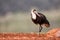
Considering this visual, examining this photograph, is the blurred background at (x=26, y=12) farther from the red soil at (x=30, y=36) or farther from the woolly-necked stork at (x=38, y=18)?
the woolly-necked stork at (x=38, y=18)

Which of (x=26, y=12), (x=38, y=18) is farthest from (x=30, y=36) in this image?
(x=26, y=12)

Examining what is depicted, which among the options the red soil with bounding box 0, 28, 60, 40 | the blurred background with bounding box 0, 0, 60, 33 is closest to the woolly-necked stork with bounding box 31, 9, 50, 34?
the red soil with bounding box 0, 28, 60, 40

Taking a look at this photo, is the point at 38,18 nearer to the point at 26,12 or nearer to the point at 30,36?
the point at 30,36

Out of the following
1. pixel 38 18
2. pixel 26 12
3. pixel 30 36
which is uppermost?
pixel 26 12

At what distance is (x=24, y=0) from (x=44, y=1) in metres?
0.34

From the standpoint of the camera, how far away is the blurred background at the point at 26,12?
4.82 metres

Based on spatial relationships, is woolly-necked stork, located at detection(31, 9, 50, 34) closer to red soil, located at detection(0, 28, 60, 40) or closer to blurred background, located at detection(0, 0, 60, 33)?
red soil, located at detection(0, 28, 60, 40)

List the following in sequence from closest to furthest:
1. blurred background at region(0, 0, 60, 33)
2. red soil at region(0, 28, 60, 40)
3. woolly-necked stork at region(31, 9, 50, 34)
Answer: red soil at region(0, 28, 60, 40) → woolly-necked stork at region(31, 9, 50, 34) → blurred background at region(0, 0, 60, 33)

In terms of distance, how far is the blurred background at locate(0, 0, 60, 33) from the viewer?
15.8ft

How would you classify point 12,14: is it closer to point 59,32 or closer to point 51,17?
point 51,17

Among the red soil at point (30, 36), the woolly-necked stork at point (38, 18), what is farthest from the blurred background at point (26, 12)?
the woolly-necked stork at point (38, 18)

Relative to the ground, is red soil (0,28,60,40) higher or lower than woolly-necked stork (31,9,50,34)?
lower

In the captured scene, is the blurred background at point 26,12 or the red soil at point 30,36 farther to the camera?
the blurred background at point 26,12

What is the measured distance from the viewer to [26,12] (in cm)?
481
